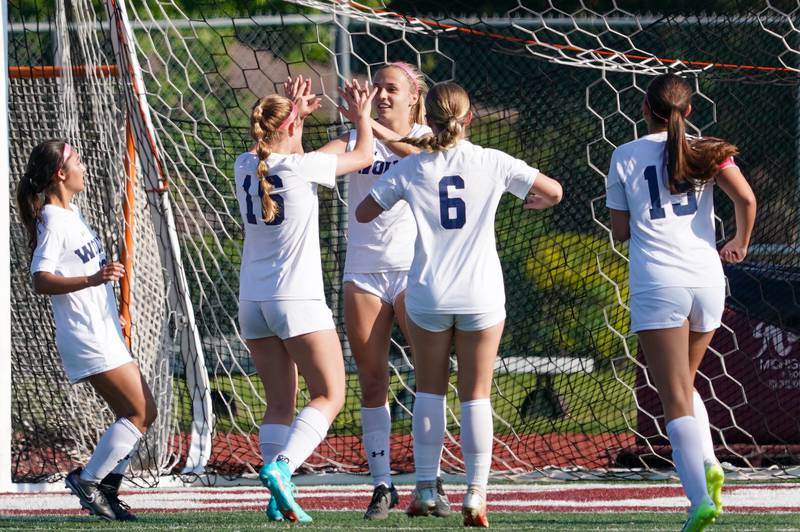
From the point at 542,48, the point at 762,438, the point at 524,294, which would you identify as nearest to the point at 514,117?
the point at 542,48

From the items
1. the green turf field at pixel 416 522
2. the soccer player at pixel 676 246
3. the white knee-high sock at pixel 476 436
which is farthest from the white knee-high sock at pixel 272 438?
the soccer player at pixel 676 246

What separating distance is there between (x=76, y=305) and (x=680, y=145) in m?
2.42

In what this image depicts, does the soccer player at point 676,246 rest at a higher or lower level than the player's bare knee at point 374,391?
higher

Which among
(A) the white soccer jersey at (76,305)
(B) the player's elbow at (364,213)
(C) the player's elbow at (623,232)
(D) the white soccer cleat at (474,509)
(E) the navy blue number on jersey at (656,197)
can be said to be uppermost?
(E) the navy blue number on jersey at (656,197)

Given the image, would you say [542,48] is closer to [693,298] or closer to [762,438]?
[762,438]

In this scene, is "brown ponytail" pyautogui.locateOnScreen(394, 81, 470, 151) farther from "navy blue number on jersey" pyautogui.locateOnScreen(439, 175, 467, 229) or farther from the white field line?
the white field line

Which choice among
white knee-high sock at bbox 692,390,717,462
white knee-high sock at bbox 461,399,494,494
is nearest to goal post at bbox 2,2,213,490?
white knee-high sock at bbox 461,399,494,494

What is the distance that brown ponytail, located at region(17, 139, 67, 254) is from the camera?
5289mm

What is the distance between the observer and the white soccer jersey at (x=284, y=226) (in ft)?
16.1

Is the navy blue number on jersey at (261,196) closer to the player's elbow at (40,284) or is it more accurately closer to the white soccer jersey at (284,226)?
the white soccer jersey at (284,226)

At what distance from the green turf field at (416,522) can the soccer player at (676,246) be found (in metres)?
0.32

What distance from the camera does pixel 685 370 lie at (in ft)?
14.6

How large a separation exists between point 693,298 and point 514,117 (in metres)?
3.49

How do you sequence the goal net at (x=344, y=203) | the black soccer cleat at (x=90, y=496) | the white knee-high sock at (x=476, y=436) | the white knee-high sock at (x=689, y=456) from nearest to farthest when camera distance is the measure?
1. the white knee-high sock at (x=689, y=456)
2. the white knee-high sock at (x=476, y=436)
3. the black soccer cleat at (x=90, y=496)
4. the goal net at (x=344, y=203)
